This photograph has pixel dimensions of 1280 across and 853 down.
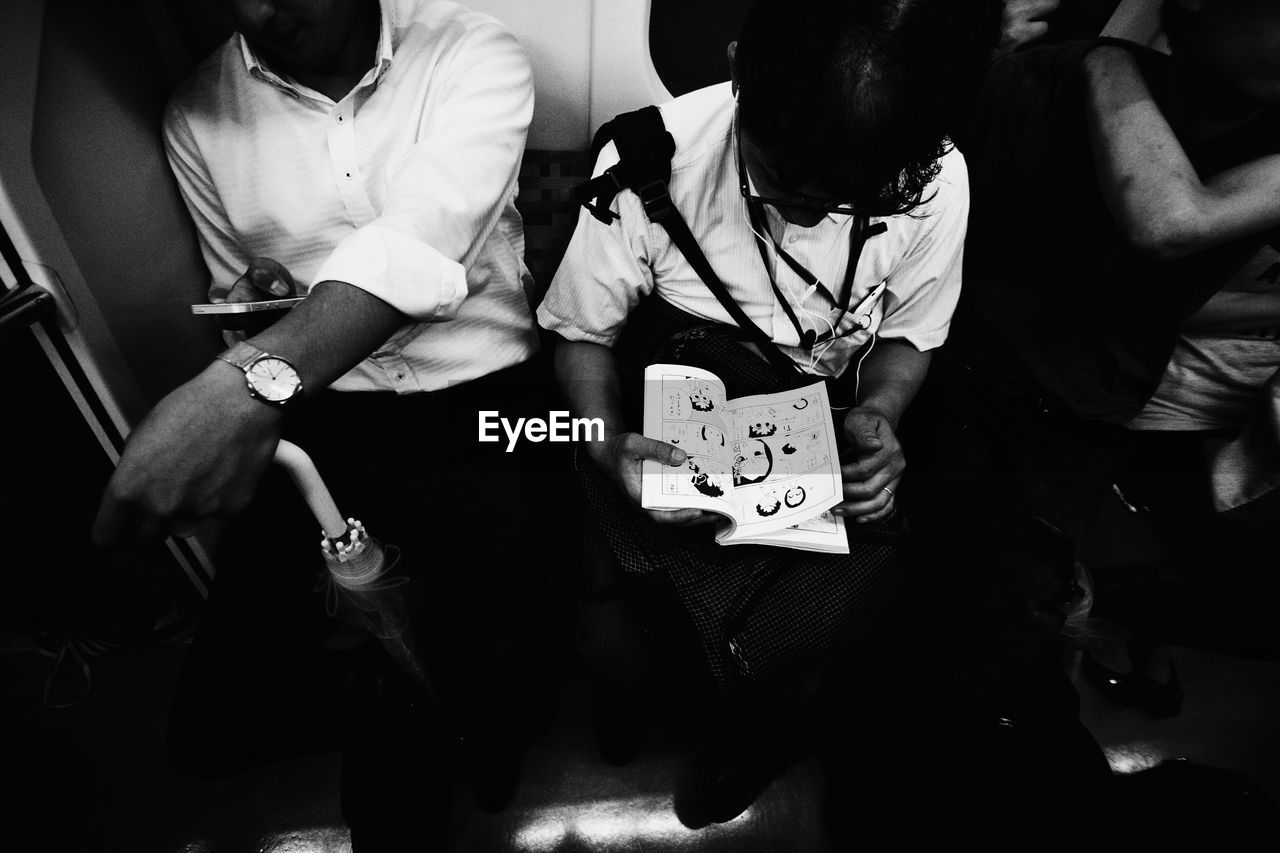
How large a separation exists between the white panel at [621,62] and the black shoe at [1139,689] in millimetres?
1931

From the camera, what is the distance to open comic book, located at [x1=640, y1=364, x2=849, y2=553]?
102 cm

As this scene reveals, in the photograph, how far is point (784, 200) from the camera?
Answer: 3.29 feet

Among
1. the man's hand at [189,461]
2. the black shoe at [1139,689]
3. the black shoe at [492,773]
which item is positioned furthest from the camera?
the black shoe at [1139,689]

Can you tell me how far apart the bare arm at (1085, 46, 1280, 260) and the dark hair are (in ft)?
1.29

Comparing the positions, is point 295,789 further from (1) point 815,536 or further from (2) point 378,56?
(2) point 378,56

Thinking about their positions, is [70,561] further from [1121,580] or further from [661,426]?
[1121,580]

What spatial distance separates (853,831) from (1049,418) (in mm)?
1033

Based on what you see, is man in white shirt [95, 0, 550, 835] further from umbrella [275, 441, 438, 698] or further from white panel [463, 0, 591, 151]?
white panel [463, 0, 591, 151]

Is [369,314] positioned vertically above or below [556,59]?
below

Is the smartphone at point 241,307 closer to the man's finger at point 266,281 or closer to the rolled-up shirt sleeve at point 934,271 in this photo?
the man's finger at point 266,281

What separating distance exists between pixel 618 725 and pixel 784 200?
118 centimetres

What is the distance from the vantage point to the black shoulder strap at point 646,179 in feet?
3.59

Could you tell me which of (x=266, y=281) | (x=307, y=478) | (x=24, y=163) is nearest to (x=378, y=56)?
(x=266, y=281)

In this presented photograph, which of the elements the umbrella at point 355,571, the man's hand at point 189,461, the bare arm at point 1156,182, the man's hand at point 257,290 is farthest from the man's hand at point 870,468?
the man's hand at point 257,290
